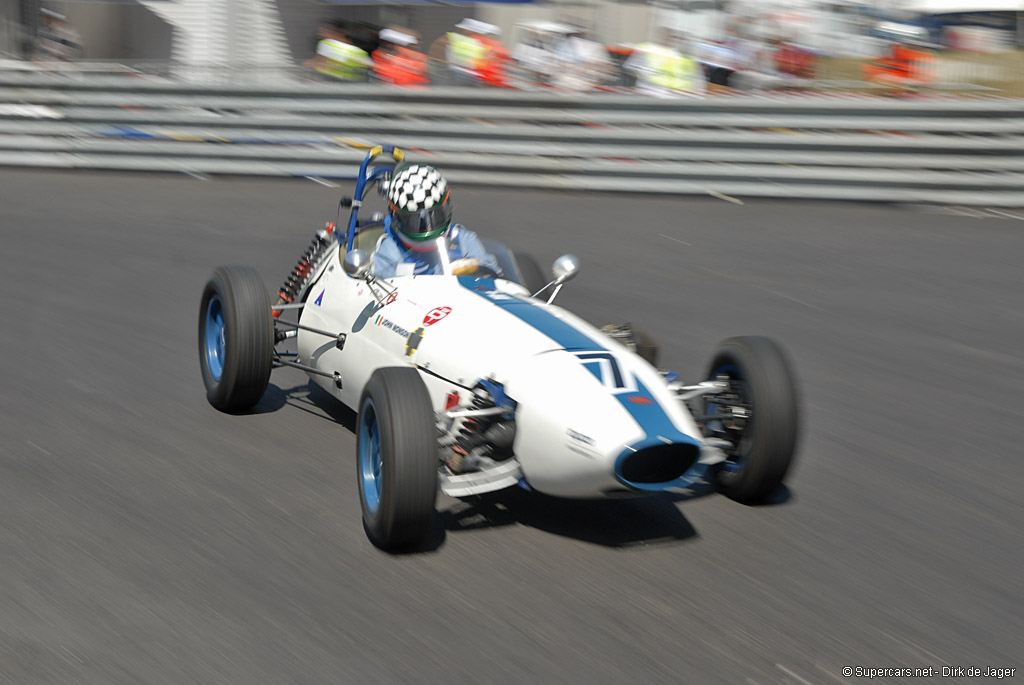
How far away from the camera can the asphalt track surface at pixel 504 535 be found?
404cm

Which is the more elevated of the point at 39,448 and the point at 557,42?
the point at 557,42

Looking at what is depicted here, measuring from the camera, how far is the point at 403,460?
4570mm

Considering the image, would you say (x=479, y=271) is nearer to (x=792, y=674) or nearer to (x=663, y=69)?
(x=792, y=674)

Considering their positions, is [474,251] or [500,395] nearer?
[500,395]

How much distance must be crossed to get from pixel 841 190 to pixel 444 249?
7.74 metres

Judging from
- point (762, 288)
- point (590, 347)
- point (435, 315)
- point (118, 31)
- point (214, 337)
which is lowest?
point (118, 31)

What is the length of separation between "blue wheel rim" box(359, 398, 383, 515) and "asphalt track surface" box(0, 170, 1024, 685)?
27cm

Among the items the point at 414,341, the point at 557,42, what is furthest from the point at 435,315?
the point at 557,42

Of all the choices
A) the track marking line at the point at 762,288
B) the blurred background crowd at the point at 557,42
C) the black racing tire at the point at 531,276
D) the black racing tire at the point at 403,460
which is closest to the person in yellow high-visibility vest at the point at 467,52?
the blurred background crowd at the point at 557,42

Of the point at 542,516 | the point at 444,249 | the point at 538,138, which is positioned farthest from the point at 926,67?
the point at 542,516

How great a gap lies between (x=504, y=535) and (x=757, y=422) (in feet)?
3.71

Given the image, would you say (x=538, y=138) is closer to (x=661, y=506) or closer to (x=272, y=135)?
(x=272, y=135)

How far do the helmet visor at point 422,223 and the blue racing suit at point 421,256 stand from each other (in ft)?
0.28

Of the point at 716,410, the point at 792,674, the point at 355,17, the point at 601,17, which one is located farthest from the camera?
the point at 355,17
